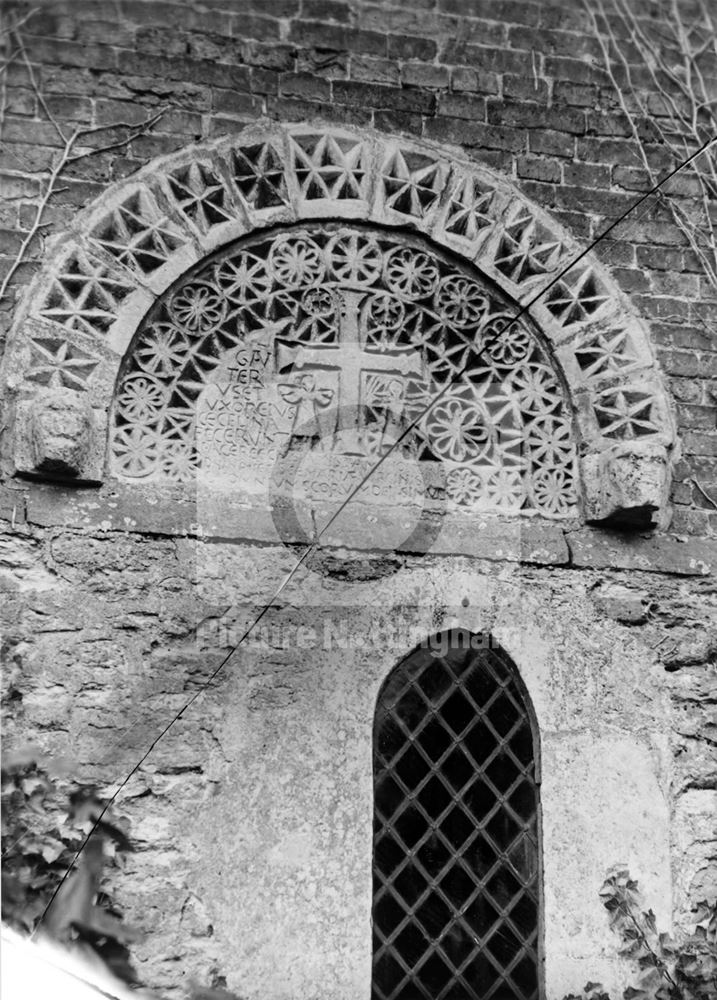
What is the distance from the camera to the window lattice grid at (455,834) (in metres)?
5.07

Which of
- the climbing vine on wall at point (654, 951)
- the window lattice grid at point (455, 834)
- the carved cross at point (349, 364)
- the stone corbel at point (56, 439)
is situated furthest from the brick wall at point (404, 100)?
the climbing vine on wall at point (654, 951)

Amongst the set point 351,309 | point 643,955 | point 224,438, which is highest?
point 351,309

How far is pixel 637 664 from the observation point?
538cm

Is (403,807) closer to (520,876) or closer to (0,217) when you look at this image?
(520,876)

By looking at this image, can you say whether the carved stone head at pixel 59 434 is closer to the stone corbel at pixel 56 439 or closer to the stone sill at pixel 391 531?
the stone corbel at pixel 56 439

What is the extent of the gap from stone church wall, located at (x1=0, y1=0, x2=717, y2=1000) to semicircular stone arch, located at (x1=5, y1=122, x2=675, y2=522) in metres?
0.11

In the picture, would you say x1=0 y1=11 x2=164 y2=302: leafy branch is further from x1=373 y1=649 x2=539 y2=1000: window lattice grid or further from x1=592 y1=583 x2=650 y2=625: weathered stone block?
x1=592 y1=583 x2=650 y2=625: weathered stone block

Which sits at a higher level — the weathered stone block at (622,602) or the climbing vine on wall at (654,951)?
the weathered stone block at (622,602)

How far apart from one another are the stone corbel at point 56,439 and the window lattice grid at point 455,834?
Result: 1.37m

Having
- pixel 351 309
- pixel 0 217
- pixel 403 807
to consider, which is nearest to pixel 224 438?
pixel 351 309

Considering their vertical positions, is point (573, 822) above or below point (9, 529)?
below

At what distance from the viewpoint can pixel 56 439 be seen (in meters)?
4.94

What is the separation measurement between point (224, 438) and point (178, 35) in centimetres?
161

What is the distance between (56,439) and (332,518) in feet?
3.43
